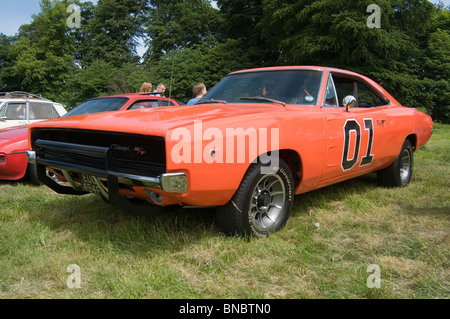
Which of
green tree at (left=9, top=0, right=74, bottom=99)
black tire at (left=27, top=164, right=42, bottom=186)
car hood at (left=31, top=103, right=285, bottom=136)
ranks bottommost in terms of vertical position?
black tire at (left=27, top=164, right=42, bottom=186)

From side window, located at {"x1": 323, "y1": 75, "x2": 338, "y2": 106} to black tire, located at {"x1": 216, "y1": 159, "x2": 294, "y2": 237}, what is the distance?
3.35 ft

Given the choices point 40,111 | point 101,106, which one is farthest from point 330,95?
point 40,111

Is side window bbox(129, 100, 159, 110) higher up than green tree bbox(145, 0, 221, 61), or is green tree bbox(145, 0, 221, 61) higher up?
green tree bbox(145, 0, 221, 61)

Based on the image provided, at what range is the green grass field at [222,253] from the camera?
217cm

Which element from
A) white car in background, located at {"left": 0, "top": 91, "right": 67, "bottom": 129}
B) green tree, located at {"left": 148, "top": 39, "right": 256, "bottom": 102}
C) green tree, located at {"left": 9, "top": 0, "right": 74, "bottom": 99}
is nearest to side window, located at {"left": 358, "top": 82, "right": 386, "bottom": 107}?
white car in background, located at {"left": 0, "top": 91, "right": 67, "bottom": 129}

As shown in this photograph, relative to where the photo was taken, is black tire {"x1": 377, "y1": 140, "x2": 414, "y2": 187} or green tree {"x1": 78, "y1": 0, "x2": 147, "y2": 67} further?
green tree {"x1": 78, "y1": 0, "x2": 147, "y2": 67}

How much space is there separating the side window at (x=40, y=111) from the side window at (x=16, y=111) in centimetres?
16

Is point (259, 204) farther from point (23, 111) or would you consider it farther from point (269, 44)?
point (269, 44)

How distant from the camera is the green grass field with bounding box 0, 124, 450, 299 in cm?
217

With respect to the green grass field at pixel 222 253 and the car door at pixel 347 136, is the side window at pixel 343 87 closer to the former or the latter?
the car door at pixel 347 136

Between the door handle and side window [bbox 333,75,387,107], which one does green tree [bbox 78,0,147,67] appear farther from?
the door handle

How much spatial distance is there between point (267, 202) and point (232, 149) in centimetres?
72

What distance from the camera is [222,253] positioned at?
2561 mm
